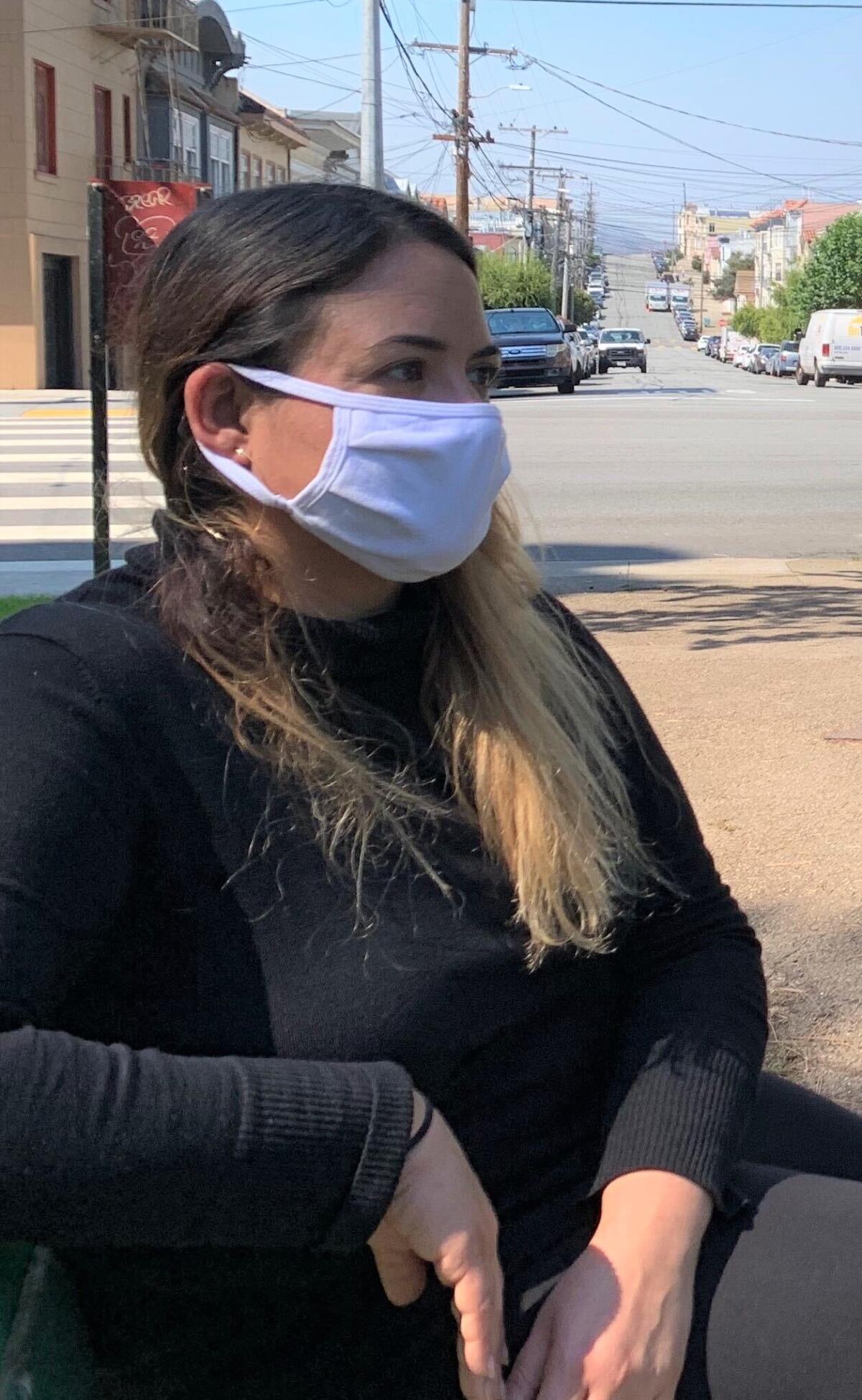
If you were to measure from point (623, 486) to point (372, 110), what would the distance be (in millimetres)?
5040

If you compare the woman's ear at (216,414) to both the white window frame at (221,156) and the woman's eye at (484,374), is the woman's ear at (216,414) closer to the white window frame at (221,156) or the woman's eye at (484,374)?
the woman's eye at (484,374)

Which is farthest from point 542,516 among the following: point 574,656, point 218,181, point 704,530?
point 218,181

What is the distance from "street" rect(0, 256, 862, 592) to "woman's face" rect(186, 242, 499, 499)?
0.19 m

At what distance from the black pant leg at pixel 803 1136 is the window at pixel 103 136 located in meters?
34.3

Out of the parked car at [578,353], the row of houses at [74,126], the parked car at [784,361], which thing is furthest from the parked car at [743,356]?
the row of houses at [74,126]

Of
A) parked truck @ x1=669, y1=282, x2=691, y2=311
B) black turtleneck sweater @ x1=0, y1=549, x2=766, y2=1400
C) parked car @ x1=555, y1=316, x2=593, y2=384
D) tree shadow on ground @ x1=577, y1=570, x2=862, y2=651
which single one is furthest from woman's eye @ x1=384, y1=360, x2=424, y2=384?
parked truck @ x1=669, y1=282, x2=691, y2=311

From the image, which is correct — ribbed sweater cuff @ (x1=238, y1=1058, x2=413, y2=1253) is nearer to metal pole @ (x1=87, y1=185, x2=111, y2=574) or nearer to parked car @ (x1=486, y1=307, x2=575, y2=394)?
metal pole @ (x1=87, y1=185, x2=111, y2=574)

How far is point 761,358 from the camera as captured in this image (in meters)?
61.1

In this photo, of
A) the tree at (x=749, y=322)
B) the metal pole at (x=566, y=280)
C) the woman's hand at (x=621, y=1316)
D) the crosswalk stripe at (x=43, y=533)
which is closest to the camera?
the woman's hand at (x=621, y=1316)

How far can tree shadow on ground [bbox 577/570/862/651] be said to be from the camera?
23.6ft

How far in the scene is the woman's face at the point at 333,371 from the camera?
1.68 metres

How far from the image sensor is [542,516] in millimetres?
12016

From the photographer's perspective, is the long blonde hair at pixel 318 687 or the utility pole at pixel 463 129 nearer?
the long blonde hair at pixel 318 687

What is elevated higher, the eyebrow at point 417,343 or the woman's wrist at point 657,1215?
the eyebrow at point 417,343
